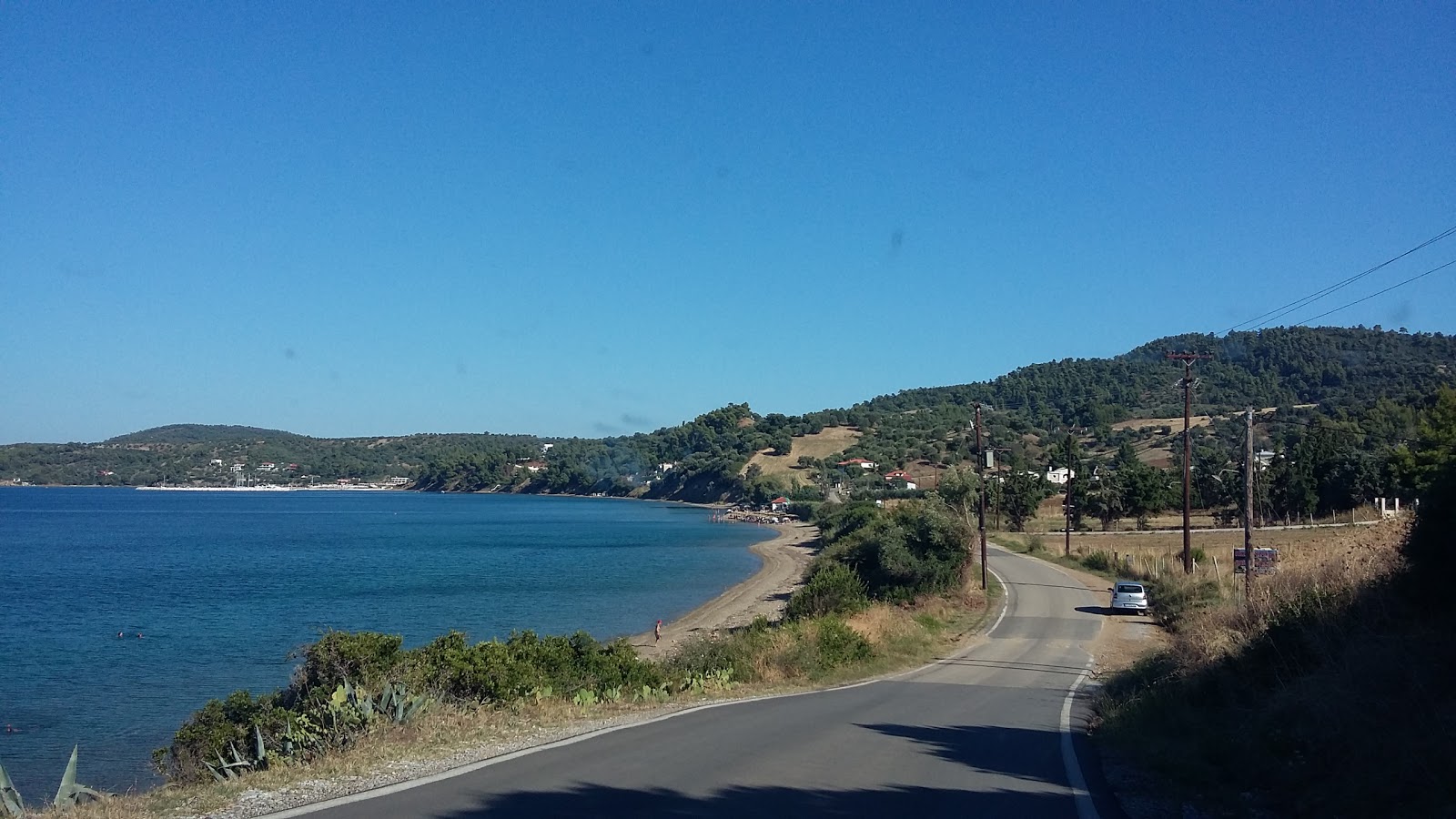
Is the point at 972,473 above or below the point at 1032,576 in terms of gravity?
above

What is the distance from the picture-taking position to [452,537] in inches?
4075

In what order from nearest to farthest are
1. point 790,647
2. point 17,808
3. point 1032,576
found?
1. point 17,808
2. point 790,647
3. point 1032,576

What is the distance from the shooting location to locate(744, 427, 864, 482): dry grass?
587ft

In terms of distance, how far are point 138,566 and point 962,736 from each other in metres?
70.9

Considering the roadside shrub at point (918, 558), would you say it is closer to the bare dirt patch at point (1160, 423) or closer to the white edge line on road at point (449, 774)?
the white edge line on road at point (449, 774)

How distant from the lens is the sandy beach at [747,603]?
39.2 metres

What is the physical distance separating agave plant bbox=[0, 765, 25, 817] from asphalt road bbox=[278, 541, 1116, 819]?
205 centimetres

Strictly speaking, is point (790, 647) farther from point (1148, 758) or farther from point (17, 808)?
point (17, 808)

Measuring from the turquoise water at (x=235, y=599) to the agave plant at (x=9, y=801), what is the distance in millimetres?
7688

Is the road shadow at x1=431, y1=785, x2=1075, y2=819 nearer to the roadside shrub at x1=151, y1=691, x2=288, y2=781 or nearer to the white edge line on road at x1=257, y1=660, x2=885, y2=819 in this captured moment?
the white edge line on road at x1=257, y1=660, x2=885, y2=819

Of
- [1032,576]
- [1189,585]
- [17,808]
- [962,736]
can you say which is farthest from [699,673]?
[1032,576]

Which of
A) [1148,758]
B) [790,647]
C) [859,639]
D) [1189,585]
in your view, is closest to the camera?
[1148,758]

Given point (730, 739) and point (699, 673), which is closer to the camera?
point (730, 739)

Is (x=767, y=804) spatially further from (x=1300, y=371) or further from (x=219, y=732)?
(x=1300, y=371)
